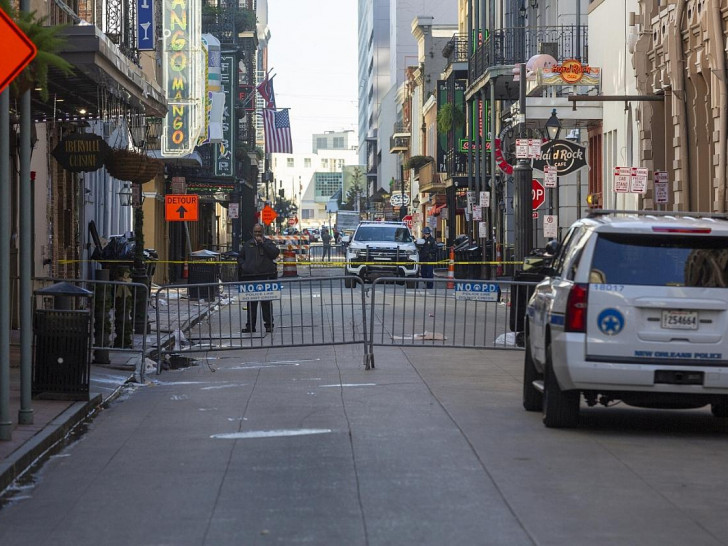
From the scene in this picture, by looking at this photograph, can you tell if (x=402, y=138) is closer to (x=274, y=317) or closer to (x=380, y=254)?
(x=380, y=254)

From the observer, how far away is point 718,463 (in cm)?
1023

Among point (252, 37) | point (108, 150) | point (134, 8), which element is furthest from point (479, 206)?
point (252, 37)

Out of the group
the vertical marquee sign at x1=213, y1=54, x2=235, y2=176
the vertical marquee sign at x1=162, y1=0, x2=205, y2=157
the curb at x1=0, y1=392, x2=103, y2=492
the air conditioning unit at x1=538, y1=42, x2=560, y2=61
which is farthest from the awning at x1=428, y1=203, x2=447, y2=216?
the curb at x1=0, y1=392, x2=103, y2=492

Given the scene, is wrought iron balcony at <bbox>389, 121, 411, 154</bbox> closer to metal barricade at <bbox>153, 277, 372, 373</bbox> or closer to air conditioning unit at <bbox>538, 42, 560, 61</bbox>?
air conditioning unit at <bbox>538, 42, 560, 61</bbox>

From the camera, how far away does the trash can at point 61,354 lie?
13516 millimetres

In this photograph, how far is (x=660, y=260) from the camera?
1130 centimetres

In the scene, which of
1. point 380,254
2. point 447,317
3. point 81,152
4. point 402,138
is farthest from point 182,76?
point 402,138

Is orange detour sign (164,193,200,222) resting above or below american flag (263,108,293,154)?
below

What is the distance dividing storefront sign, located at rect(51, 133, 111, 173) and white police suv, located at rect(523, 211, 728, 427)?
12489mm

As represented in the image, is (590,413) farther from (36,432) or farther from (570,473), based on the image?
(36,432)

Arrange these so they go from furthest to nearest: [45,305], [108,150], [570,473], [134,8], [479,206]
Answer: [479,206] → [134,8] → [108,150] → [45,305] → [570,473]

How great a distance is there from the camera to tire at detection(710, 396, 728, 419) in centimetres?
1157

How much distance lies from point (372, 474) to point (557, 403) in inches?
110

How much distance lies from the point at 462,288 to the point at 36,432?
850 centimetres
